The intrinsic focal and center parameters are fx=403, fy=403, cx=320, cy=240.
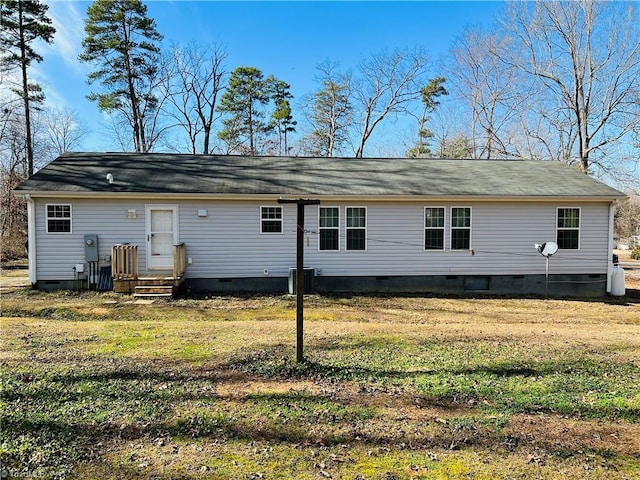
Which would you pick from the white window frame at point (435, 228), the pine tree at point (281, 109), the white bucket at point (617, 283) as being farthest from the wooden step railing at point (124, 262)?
the pine tree at point (281, 109)

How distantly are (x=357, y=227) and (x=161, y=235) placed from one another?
520 centimetres

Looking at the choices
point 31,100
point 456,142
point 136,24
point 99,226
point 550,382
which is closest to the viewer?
point 550,382

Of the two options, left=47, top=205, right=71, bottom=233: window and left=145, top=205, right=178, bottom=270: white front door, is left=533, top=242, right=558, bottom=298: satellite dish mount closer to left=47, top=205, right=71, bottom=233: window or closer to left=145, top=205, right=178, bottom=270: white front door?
left=145, top=205, right=178, bottom=270: white front door

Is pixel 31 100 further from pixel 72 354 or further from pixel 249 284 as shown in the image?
pixel 72 354

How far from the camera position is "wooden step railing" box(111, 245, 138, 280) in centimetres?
981

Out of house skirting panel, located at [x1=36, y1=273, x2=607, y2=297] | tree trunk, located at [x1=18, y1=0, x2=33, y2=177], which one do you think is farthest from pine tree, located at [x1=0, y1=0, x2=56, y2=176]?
house skirting panel, located at [x1=36, y1=273, x2=607, y2=297]

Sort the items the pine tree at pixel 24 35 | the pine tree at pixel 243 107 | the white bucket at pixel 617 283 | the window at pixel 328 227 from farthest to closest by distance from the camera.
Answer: the pine tree at pixel 243 107 < the pine tree at pixel 24 35 < the white bucket at pixel 617 283 < the window at pixel 328 227

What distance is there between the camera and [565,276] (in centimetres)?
1132

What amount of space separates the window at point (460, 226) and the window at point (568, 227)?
2523 mm

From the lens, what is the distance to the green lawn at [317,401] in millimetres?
2803

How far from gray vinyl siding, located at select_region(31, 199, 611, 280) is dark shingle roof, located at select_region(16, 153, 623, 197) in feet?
1.30

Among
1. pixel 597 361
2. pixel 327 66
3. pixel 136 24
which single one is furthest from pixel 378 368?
pixel 327 66

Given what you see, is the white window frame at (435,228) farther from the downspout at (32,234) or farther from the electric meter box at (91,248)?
the downspout at (32,234)

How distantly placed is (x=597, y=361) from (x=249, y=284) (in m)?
7.87
